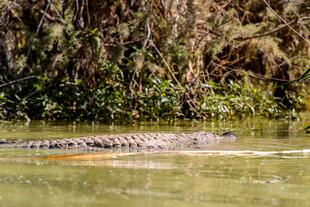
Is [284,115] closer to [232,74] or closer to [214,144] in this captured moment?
[232,74]

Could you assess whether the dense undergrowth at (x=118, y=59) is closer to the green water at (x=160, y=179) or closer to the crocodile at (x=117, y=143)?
the crocodile at (x=117, y=143)

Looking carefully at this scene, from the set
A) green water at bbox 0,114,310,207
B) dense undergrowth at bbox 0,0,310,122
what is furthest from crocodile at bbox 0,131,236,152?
dense undergrowth at bbox 0,0,310,122

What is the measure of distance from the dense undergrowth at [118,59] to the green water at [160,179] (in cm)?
412

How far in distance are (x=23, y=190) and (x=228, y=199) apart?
132cm

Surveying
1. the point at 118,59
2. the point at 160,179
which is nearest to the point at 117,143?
the point at 160,179

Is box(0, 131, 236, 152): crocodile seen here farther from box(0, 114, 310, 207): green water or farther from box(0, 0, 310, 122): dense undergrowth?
box(0, 0, 310, 122): dense undergrowth

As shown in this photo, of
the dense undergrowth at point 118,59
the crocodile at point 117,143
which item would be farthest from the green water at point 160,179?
the dense undergrowth at point 118,59

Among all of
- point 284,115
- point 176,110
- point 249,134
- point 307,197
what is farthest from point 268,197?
point 284,115

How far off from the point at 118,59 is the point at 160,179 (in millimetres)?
6832

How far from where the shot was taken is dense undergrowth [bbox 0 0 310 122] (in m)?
12.1

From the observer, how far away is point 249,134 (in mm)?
9586

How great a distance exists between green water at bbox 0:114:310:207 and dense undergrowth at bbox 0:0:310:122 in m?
4.12

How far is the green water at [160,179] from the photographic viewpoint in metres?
4.77

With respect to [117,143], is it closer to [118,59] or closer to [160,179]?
[160,179]
